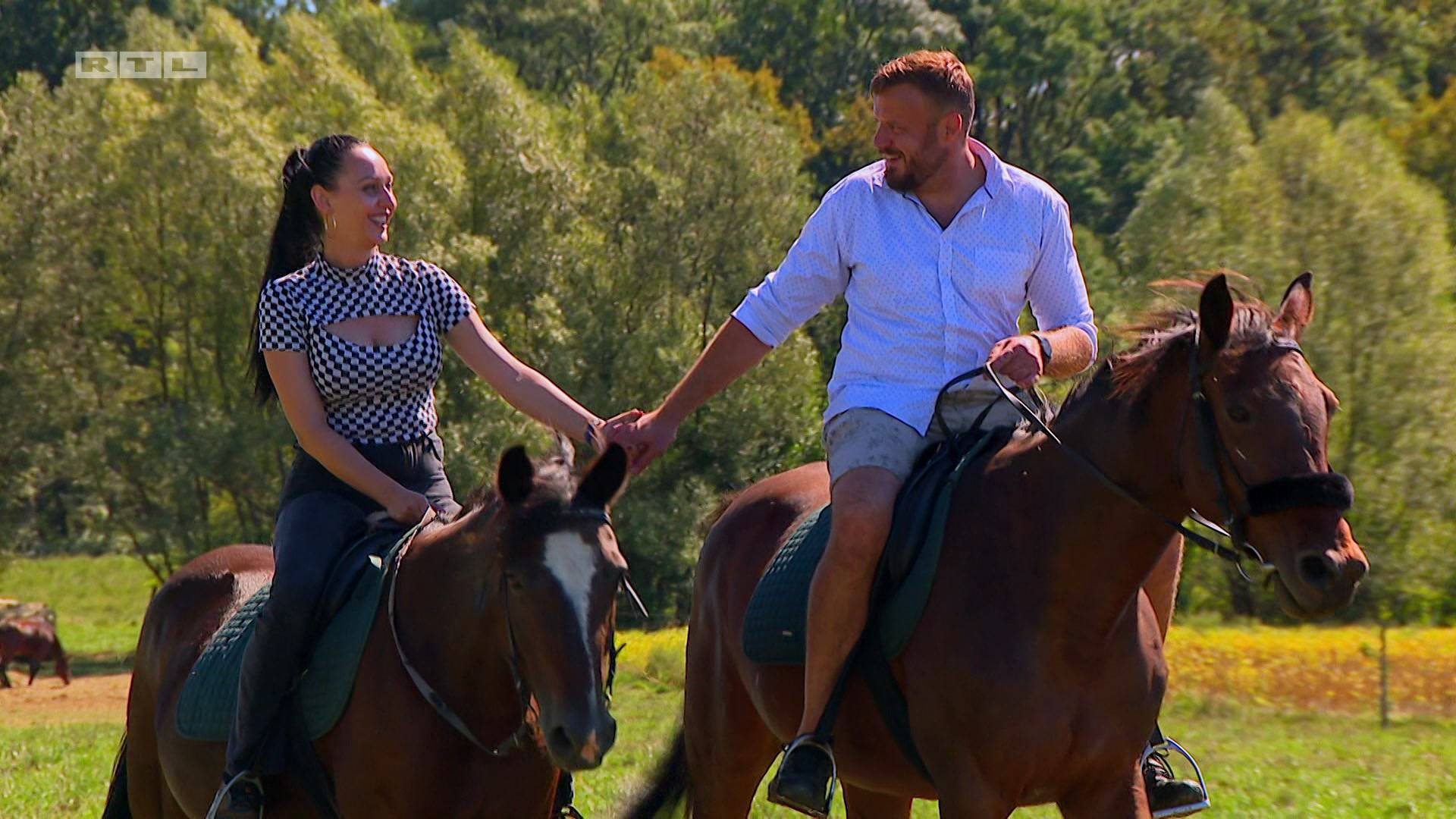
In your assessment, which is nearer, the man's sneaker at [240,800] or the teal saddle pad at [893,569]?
the man's sneaker at [240,800]

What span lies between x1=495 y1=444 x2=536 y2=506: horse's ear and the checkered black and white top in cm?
90

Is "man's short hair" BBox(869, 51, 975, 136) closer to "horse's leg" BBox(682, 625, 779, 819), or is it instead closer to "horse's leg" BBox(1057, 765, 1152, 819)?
"horse's leg" BBox(1057, 765, 1152, 819)

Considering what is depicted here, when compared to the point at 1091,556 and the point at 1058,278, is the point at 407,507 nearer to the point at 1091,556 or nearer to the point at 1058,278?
the point at 1091,556

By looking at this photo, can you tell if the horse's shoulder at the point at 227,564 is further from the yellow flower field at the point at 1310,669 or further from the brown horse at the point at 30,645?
the brown horse at the point at 30,645

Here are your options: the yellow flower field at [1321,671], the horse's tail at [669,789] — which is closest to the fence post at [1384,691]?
the yellow flower field at [1321,671]

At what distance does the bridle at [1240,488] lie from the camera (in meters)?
4.29

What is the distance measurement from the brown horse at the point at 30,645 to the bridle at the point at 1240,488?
24507mm

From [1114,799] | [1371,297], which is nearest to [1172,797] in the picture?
[1114,799]

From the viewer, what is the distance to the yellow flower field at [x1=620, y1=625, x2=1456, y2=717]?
17.2 metres

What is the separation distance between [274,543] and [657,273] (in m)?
30.6

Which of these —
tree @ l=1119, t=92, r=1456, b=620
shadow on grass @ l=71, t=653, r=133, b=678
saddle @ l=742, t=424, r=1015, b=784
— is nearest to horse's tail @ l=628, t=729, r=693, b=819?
saddle @ l=742, t=424, r=1015, b=784

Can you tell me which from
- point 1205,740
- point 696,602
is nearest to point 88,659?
point 1205,740

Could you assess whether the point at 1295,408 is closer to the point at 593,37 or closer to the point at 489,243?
the point at 489,243

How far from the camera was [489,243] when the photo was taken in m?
33.2
